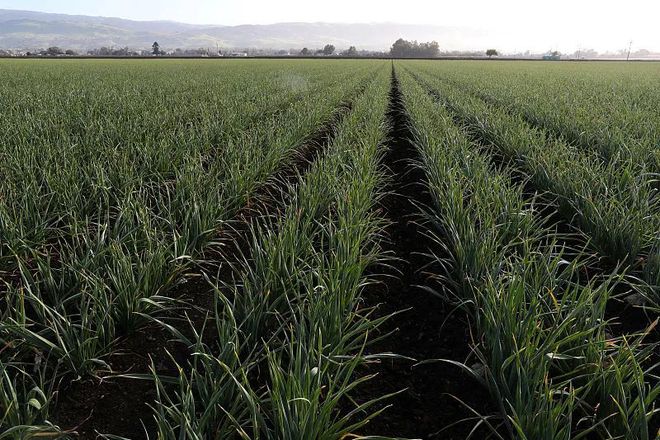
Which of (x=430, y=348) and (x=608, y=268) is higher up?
(x=608, y=268)

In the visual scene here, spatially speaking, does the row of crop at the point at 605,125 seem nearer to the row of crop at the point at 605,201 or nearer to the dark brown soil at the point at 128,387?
the row of crop at the point at 605,201

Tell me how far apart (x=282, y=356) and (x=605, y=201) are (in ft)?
8.71

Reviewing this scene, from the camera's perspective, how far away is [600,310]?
1.88m

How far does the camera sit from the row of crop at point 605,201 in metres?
2.92

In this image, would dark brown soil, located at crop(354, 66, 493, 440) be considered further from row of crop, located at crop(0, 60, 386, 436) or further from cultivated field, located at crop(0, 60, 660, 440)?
row of crop, located at crop(0, 60, 386, 436)

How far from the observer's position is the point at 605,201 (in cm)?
331

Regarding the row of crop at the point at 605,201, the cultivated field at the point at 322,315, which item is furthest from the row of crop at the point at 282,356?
the row of crop at the point at 605,201

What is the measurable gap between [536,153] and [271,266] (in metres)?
4.16

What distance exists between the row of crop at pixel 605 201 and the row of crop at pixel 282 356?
1.39 m

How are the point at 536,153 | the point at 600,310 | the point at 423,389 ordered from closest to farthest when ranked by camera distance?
the point at 600,310 → the point at 423,389 → the point at 536,153

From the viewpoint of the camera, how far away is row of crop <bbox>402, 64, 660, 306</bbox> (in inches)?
115

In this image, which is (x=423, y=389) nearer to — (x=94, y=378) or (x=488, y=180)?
(x=94, y=378)

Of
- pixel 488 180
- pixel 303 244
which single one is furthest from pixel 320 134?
pixel 303 244

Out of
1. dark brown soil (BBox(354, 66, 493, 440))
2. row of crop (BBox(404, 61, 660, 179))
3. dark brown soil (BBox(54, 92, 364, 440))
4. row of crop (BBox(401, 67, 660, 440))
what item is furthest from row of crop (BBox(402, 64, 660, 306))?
dark brown soil (BBox(54, 92, 364, 440))
